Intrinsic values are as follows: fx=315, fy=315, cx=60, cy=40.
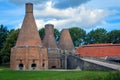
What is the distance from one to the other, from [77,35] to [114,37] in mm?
10773

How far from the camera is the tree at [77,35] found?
8300 centimetres

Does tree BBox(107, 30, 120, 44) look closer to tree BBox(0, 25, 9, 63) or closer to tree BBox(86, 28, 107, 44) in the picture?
tree BBox(86, 28, 107, 44)

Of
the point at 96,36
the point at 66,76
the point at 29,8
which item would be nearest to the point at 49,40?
the point at 29,8

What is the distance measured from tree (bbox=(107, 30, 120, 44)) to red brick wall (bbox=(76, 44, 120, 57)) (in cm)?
2396

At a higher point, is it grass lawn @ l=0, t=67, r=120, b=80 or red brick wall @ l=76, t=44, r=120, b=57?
red brick wall @ l=76, t=44, r=120, b=57

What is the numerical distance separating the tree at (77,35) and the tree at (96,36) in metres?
1.55

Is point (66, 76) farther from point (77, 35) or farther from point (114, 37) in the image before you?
point (77, 35)

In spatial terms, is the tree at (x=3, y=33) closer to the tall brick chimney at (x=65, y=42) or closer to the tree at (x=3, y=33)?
the tree at (x=3, y=33)

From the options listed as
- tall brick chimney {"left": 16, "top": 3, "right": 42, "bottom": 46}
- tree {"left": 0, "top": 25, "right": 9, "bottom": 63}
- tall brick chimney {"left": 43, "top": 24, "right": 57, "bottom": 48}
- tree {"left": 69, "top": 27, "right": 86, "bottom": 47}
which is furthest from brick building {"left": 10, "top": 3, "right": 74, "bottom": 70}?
tree {"left": 69, "top": 27, "right": 86, "bottom": 47}

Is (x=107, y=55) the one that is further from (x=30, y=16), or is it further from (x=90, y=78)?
(x=90, y=78)

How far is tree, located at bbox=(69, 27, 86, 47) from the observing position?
3268 inches

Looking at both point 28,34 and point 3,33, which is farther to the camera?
point 3,33

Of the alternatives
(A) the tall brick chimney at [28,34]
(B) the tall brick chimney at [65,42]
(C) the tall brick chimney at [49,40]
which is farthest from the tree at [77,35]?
(A) the tall brick chimney at [28,34]

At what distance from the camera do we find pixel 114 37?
252ft
